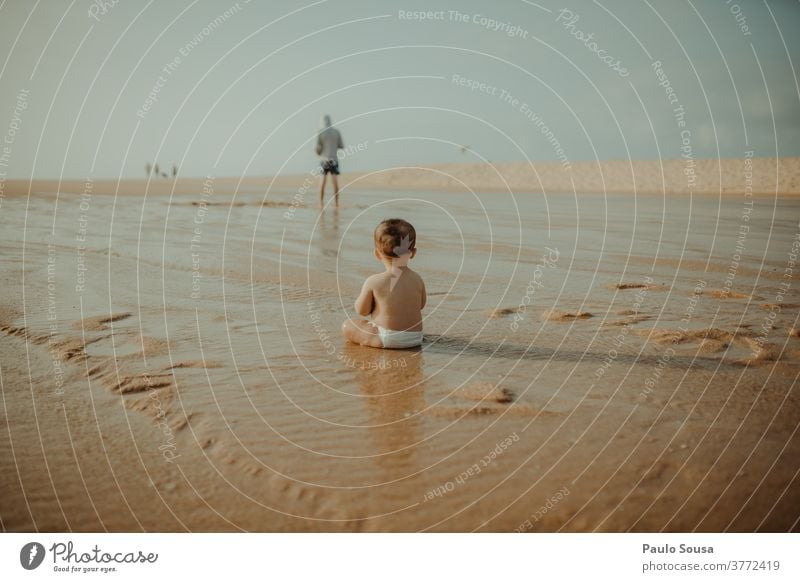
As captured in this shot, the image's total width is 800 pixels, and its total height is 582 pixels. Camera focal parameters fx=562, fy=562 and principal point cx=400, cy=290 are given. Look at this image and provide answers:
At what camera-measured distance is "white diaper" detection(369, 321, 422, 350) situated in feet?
12.9

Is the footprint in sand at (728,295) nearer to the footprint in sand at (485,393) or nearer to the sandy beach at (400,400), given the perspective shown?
the sandy beach at (400,400)

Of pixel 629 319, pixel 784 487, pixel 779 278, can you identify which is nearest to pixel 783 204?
pixel 779 278

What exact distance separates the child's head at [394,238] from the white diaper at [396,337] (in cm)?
52

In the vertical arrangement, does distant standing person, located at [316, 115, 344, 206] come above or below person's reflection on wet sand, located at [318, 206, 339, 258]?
above

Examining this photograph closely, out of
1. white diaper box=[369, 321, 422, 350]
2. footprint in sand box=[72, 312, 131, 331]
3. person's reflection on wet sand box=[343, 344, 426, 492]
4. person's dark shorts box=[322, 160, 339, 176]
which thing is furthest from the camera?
person's dark shorts box=[322, 160, 339, 176]

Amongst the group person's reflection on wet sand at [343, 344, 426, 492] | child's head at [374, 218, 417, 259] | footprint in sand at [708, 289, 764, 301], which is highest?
child's head at [374, 218, 417, 259]

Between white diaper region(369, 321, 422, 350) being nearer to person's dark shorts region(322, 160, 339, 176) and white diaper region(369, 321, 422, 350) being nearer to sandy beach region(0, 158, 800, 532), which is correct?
sandy beach region(0, 158, 800, 532)

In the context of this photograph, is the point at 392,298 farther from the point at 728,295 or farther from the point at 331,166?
the point at 331,166

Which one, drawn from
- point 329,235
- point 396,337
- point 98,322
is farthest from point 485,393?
point 329,235

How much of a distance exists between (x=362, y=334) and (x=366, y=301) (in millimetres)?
235

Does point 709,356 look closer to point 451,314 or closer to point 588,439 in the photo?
point 588,439

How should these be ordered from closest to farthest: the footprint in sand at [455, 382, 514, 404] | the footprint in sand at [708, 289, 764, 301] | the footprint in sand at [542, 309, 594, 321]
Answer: the footprint in sand at [455, 382, 514, 404], the footprint in sand at [542, 309, 594, 321], the footprint in sand at [708, 289, 764, 301]

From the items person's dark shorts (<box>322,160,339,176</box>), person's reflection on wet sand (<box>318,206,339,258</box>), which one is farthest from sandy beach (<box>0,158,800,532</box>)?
person's dark shorts (<box>322,160,339,176</box>)

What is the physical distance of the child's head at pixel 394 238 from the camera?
3812 mm
